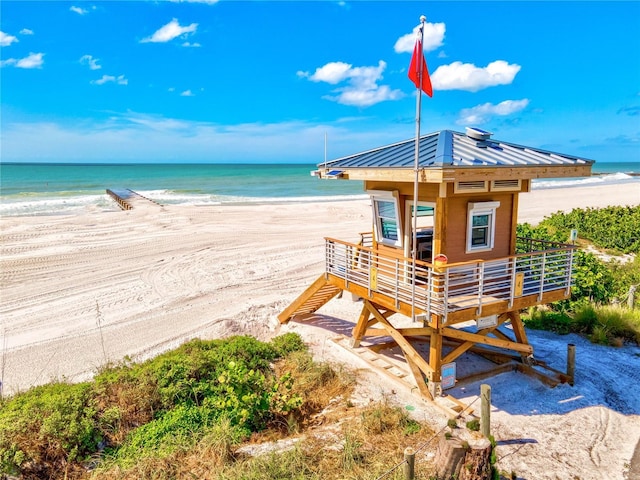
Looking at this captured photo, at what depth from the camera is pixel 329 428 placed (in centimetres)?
842

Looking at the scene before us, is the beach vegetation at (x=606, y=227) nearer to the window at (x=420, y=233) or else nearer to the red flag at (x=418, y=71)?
the window at (x=420, y=233)

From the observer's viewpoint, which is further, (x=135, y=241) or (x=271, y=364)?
(x=135, y=241)

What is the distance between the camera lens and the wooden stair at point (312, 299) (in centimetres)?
1270

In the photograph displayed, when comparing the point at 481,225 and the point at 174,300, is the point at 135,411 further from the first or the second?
the point at 174,300

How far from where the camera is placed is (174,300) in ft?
55.6

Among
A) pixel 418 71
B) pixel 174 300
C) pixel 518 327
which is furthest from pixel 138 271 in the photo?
pixel 418 71

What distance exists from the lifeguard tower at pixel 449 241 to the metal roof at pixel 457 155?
0.09 feet

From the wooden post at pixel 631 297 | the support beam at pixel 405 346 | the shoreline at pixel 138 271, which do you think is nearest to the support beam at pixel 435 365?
→ the support beam at pixel 405 346

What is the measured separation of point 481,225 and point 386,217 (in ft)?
7.07

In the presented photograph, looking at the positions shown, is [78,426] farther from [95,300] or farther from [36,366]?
[95,300]

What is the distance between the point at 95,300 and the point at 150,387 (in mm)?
9093

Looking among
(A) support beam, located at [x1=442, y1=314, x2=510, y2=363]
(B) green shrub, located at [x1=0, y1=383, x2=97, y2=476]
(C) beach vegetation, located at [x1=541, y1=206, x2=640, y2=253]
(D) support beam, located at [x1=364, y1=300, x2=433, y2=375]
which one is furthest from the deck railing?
(C) beach vegetation, located at [x1=541, y1=206, x2=640, y2=253]

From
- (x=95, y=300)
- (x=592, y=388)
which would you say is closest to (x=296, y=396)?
(x=592, y=388)

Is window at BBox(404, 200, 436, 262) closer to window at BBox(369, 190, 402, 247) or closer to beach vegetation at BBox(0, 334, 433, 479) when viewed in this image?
window at BBox(369, 190, 402, 247)
